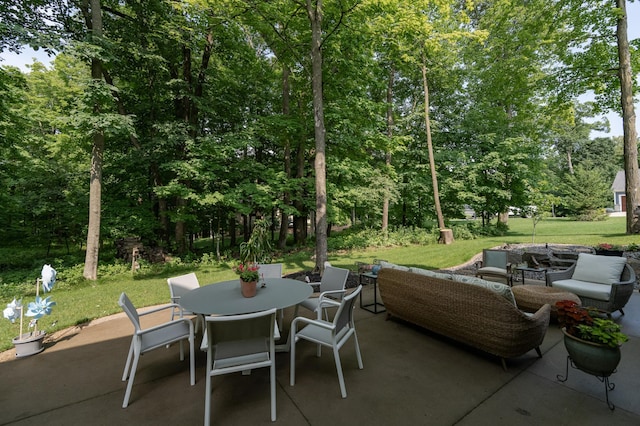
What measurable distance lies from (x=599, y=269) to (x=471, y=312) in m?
2.90

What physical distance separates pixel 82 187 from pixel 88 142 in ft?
8.19

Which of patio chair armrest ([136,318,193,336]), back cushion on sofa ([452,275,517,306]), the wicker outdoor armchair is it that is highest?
back cushion on sofa ([452,275,517,306])

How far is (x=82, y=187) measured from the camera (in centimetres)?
955

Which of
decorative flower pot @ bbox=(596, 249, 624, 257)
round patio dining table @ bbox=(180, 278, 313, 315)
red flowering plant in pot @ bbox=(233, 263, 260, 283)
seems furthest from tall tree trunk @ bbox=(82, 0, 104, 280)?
decorative flower pot @ bbox=(596, 249, 624, 257)

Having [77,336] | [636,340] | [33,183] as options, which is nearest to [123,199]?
[33,183]

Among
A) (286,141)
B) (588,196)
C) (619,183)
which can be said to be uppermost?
(286,141)

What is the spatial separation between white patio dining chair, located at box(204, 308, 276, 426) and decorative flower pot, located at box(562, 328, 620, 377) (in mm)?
2543

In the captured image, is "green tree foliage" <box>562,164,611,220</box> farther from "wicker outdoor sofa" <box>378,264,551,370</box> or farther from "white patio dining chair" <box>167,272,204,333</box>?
"white patio dining chair" <box>167,272,204,333</box>

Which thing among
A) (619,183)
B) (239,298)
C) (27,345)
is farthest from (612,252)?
(619,183)

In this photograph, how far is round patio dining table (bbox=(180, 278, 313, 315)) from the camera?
2.53 metres

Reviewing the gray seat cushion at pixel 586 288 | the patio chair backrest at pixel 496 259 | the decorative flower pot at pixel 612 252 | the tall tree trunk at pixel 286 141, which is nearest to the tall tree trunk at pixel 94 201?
the tall tree trunk at pixel 286 141

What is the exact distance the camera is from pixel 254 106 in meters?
11.3

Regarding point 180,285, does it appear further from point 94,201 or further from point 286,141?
point 286,141

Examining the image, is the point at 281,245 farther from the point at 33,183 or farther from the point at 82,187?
the point at 33,183
